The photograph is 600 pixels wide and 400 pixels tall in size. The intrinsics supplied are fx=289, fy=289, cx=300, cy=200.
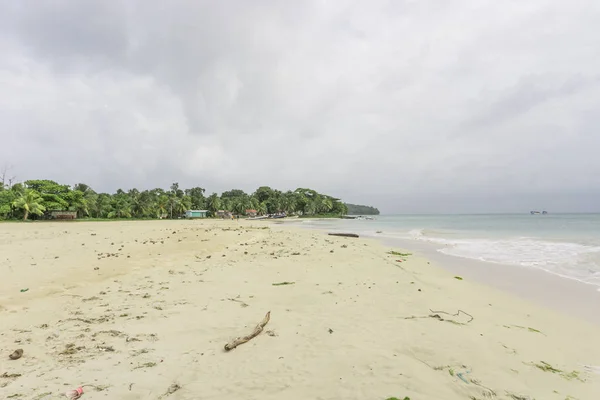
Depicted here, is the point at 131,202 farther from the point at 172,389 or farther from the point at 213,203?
the point at 172,389

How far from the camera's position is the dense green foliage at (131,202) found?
2080 inches

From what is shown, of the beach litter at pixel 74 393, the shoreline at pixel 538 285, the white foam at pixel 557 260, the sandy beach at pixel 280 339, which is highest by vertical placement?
the beach litter at pixel 74 393

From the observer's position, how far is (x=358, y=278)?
383 inches

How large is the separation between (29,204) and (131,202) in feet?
71.7

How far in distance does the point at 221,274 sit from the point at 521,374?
26.3 ft

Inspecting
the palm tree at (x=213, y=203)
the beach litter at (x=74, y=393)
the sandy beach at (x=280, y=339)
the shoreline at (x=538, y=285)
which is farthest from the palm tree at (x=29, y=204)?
the shoreline at (x=538, y=285)

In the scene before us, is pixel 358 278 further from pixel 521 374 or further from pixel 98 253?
pixel 98 253

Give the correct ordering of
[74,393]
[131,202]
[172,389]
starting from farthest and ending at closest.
Result: [131,202], [172,389], [74,393]

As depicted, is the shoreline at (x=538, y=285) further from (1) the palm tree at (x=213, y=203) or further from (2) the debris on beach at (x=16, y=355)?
(1) the palm tree at (x=213, y=203)

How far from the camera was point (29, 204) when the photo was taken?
5188cm

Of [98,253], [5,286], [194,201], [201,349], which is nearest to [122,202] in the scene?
[194,201]

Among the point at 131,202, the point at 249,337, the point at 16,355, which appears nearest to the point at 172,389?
the point at 249,337

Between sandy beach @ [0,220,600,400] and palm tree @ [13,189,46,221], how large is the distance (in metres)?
56.6

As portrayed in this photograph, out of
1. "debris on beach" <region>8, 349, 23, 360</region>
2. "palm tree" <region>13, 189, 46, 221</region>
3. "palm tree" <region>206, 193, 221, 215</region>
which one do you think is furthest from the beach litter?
"palm tree" <region>206, 193, 221, 215</region>
